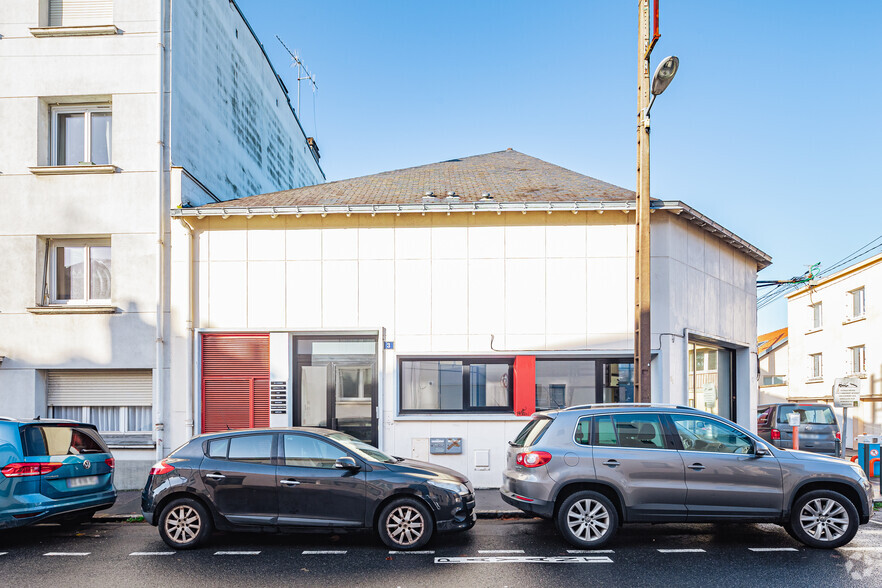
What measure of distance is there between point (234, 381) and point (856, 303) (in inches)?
1049

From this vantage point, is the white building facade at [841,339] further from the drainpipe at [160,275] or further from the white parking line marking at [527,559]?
the drainpipe at [160,275]

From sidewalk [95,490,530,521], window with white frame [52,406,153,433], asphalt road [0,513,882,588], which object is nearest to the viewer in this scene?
asphalt road [0,513,882,588]

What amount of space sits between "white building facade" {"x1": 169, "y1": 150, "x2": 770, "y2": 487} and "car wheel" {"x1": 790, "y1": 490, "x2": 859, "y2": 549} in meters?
4.30

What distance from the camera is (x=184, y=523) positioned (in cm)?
778

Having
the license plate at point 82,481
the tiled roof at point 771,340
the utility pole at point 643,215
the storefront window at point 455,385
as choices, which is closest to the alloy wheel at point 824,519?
the utility pole at point 643,215

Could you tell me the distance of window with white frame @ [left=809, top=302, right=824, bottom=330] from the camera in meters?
30.6

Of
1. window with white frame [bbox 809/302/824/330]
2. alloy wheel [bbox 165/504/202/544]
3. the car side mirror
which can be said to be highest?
window with white frame [bbox 809/302/824/330]

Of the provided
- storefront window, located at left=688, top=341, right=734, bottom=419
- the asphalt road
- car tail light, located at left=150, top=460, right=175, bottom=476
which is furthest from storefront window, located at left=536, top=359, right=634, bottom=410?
car tail light, located at left=150, top=460, right=175, bottom=476

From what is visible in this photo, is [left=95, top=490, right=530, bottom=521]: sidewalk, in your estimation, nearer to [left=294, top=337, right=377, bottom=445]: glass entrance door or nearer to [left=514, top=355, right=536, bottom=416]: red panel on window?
[left=514, top=355, right=536, bottom=416]: red panel on window

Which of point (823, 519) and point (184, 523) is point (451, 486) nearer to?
point (184, 523)

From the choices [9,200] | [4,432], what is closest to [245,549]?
[4,432]

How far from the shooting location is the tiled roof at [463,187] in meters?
12.5

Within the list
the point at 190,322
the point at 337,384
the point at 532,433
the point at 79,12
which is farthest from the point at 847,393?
the point at 79,12

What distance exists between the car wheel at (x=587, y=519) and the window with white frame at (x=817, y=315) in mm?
27800
